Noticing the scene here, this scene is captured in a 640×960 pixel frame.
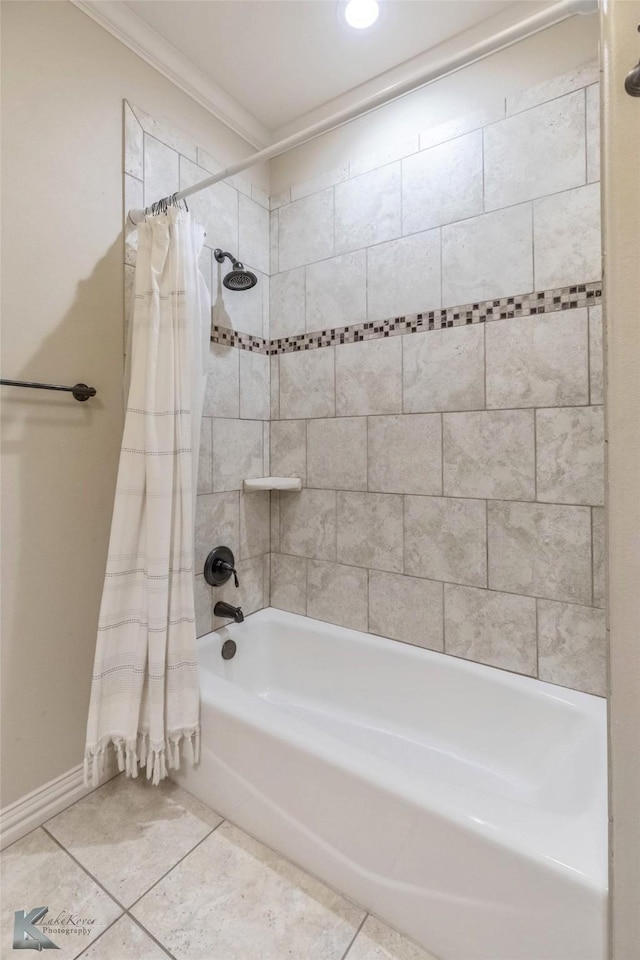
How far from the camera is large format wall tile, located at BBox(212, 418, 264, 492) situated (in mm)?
1897

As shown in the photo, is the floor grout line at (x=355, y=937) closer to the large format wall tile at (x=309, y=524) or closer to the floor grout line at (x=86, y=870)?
the floor grout line at (x=86, y=870)

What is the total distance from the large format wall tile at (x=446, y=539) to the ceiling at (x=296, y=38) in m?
1.71

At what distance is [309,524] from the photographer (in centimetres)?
204

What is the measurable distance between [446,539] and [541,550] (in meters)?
0.32

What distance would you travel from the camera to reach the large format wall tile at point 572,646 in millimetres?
1419

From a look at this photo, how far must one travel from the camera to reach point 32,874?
1.21 metres

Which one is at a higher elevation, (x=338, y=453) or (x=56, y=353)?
(x=56, y=353)

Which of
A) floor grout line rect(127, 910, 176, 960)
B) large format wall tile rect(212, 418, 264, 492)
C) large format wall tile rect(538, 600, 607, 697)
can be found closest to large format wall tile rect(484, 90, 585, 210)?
large format wall tile rect(212, 418, 264, 492)

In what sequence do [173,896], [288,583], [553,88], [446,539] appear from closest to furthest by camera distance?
[173,896], [553,88], [446,539], [288,583]

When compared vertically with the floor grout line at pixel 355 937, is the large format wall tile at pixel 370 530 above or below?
above

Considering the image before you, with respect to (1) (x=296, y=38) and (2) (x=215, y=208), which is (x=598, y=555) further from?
(1) (x=296, y=38)

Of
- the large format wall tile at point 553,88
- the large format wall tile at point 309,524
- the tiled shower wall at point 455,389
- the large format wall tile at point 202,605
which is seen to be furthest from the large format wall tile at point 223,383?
the large format wall tile at point 553,88

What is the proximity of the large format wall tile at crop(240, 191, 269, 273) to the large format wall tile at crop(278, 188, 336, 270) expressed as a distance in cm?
8

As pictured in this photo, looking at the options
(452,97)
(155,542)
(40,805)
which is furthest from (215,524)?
(452,97)
